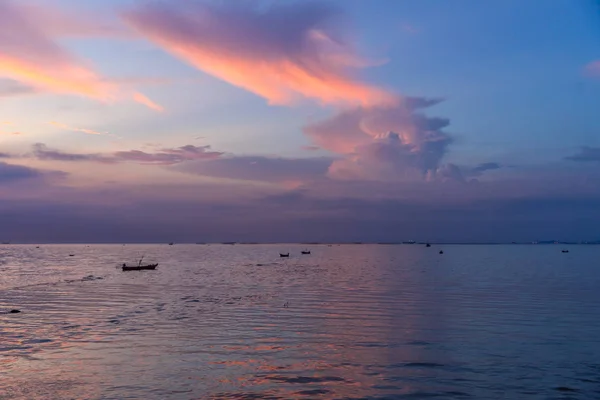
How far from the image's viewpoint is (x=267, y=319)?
130ft

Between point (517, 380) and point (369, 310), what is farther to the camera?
point (369, 310)

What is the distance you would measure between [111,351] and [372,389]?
14.7m

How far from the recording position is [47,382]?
22.3m

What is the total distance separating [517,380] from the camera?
23031 millimetres

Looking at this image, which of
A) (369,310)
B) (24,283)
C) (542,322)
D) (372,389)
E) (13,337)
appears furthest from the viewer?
(24,283)

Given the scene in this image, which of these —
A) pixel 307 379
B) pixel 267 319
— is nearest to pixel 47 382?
pixel 307 379

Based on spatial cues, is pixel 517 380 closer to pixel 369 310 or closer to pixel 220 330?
pixel 220 330

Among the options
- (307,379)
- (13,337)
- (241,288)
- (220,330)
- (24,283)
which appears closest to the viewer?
(307,379)

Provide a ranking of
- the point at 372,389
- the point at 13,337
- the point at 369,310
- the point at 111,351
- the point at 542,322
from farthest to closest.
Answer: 1. the point at 369,310
2. the point at 542,322
3. the point at 13,337
4. the point at 111,351
5. the point at 372,389

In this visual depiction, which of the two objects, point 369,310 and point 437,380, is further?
point 369,310

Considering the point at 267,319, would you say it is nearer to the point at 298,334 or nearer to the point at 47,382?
the point at 298,334

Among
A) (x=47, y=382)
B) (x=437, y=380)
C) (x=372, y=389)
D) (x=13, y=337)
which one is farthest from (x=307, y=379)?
(x=13, y=337)

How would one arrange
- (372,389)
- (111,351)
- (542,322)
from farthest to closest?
(542,322), (111,351), (372,389)

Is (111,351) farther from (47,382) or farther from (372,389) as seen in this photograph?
(372,389)
